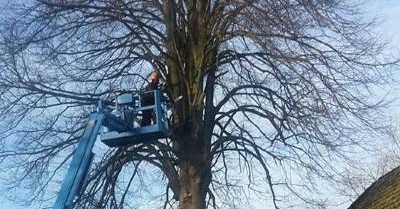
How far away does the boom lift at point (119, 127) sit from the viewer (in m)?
9.97

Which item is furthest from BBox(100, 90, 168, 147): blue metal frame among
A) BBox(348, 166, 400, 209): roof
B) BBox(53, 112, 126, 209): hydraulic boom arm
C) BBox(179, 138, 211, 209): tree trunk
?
BBox(348, 166, 400, 209): roof

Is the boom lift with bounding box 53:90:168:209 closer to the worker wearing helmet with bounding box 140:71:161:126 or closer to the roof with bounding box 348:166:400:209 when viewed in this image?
the worker wearing helmet with bounding box 140:71:161:126

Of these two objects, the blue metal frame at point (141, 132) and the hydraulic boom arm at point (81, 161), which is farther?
the blue metal frame at point (141, 132)

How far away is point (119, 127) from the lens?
37.4 ft

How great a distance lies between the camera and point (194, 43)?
14.7 m

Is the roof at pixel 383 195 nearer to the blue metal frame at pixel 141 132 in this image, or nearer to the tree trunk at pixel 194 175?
the tree trunk at pixel 194 175

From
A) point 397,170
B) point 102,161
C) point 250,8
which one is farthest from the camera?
point 397,170

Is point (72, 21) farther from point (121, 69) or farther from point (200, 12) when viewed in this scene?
point (200, 12)

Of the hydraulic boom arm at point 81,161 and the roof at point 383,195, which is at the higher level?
the roof at point 383,195

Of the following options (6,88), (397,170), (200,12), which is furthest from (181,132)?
(397,170)

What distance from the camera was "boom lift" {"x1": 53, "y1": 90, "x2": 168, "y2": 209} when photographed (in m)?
9.97

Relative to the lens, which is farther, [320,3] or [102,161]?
[102,161]

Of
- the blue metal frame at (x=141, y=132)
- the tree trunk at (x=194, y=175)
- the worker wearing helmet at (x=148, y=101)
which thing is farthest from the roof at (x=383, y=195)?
the worker wearing helmet at (x=148, y=101)

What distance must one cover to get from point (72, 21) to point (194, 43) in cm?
261
